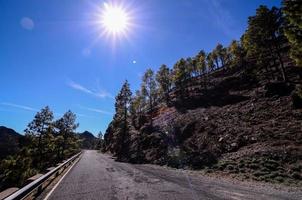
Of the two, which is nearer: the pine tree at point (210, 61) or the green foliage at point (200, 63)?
the green foliage at point (200, 63)

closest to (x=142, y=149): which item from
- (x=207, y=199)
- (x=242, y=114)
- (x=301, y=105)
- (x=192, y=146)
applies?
(x=192, y=146)

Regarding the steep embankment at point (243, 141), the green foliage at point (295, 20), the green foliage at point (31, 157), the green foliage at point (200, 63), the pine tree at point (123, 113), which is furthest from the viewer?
the green foliage at point (200, 63)

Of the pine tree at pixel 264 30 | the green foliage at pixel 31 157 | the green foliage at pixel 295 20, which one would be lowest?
the green foliage at pixel 31 157

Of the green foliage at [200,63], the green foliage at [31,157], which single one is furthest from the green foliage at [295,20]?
the green foliage at [200,63]

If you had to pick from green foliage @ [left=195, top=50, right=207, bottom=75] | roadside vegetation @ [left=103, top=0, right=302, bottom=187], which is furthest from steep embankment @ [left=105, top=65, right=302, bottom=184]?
green foliage @ [left=195, top=50, right=207, bottom=75]

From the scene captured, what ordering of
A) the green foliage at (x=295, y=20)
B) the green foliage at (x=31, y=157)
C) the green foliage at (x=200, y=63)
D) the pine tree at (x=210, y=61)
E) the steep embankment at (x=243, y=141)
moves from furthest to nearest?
the pine tree at (x=210, y=61) → the green foliage at (x=200, y=63) → the green foliage at (x=31, y=157) → the steep embankment at (x=243, y=141) → the green foliage at (x=295, y=20)

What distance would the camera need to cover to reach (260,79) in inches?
1918

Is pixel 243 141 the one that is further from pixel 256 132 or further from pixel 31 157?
pixel 31 157

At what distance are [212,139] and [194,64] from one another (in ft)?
203

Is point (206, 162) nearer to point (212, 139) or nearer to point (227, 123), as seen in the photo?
point (212, 139)

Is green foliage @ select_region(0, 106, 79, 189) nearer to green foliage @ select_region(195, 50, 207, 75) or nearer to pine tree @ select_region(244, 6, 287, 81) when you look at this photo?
pine tree @ select_region(244, 6, 287, 81)

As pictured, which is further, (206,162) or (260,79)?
(260,79)

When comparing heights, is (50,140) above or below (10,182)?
above

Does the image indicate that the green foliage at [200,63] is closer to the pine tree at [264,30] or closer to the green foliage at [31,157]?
the pine tree at [264,30]
